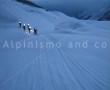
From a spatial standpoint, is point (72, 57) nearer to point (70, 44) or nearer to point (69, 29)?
point (70, 44)

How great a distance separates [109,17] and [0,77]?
0.61m

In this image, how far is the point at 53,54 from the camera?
3.19 feet

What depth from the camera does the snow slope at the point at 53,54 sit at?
88 cm

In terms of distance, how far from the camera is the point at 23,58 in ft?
3.15

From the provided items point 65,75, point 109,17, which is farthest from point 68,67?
point 109,17

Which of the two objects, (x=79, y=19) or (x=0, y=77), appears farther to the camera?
(x=79, y=19)

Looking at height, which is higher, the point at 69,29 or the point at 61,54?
the point at 69,29

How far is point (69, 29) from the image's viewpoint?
106 centimetres

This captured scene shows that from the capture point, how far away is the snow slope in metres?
0.88

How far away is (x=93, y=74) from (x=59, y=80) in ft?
0.50

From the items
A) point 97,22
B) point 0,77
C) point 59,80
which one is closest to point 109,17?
point 97,22

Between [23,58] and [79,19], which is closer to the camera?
[23,58]

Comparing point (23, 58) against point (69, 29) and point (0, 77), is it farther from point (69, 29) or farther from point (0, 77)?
point (69, 29)

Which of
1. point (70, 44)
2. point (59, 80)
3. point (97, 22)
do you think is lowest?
point (59, 80)
